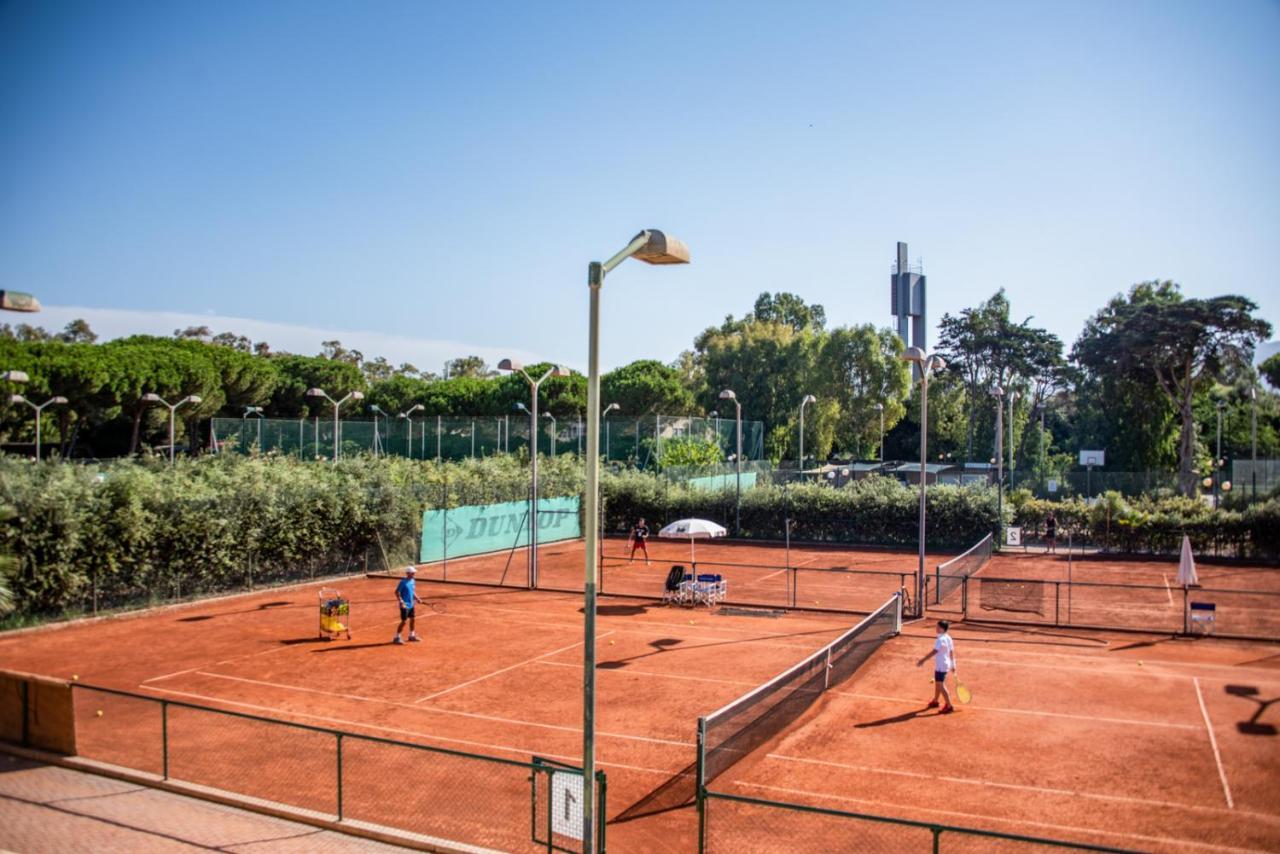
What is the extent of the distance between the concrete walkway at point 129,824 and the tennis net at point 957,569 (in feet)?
64.0

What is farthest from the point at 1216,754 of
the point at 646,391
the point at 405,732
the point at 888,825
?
the point at 646,391

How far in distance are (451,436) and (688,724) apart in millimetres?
48815

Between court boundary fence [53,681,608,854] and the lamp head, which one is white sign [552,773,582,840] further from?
the lamp head

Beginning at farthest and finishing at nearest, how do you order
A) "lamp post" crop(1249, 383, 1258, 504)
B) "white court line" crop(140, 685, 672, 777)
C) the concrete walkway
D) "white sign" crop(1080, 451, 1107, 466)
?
"white sign" crop(1080, 451, 1107, 466) < "lamp post" crop(1249, 383, 1258, 504) < "white court line" crop(140, 685, 672, 777) < the concrete walkway

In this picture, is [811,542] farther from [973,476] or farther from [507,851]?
[507,851]

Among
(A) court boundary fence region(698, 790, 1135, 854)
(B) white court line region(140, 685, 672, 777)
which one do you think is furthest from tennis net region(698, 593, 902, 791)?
(B) white court line region(140, 685, 672, 777)

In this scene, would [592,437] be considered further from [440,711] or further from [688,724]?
[440,711]

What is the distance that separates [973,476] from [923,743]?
62.9 m

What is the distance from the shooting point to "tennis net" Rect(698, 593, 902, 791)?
13031mm

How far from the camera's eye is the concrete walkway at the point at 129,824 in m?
11.6

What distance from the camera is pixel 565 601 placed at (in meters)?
30.6

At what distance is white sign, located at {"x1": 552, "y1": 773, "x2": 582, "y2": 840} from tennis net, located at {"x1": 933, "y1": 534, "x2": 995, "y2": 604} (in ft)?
60.6

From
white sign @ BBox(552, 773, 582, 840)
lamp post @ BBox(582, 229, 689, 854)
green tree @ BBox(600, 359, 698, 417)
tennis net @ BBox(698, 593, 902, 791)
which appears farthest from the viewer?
green tree @ BBox(600, 359, 698, 417)

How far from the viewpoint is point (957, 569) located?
111ft
